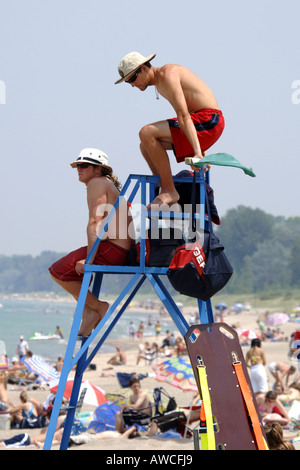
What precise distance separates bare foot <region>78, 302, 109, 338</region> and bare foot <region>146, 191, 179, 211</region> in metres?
0.93

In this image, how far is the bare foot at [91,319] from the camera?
5.11m

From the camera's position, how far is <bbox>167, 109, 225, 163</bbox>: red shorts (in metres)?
4.76

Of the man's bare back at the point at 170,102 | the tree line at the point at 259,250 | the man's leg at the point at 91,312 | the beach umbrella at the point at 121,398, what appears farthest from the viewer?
the tree line at the point at 259,250

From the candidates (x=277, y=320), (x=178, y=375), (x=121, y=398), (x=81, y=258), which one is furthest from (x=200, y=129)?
(x=277, y=320)

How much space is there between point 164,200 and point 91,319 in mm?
1122

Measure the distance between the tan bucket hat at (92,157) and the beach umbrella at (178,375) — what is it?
692 cm

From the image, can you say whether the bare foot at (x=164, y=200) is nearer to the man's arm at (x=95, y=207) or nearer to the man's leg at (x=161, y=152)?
the man's leg at (x=161, y=152)

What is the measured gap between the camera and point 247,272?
378 ft

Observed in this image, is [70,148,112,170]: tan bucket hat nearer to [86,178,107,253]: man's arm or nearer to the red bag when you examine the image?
[86,178,107,253]: man's arm

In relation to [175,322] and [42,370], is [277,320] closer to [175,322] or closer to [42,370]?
Answer: [42,370]

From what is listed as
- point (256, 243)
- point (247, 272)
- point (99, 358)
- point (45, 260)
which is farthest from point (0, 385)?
point (45, 260)

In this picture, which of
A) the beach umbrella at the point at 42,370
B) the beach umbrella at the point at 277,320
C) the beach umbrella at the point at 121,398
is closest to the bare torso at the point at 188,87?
the beach umbrella at the point at 121,398

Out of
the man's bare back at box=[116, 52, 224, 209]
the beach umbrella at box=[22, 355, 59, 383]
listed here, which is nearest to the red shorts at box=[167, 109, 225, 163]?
the man's bare back at box=[116, 52, 224, 209]

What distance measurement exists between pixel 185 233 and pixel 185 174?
49 centimetres
